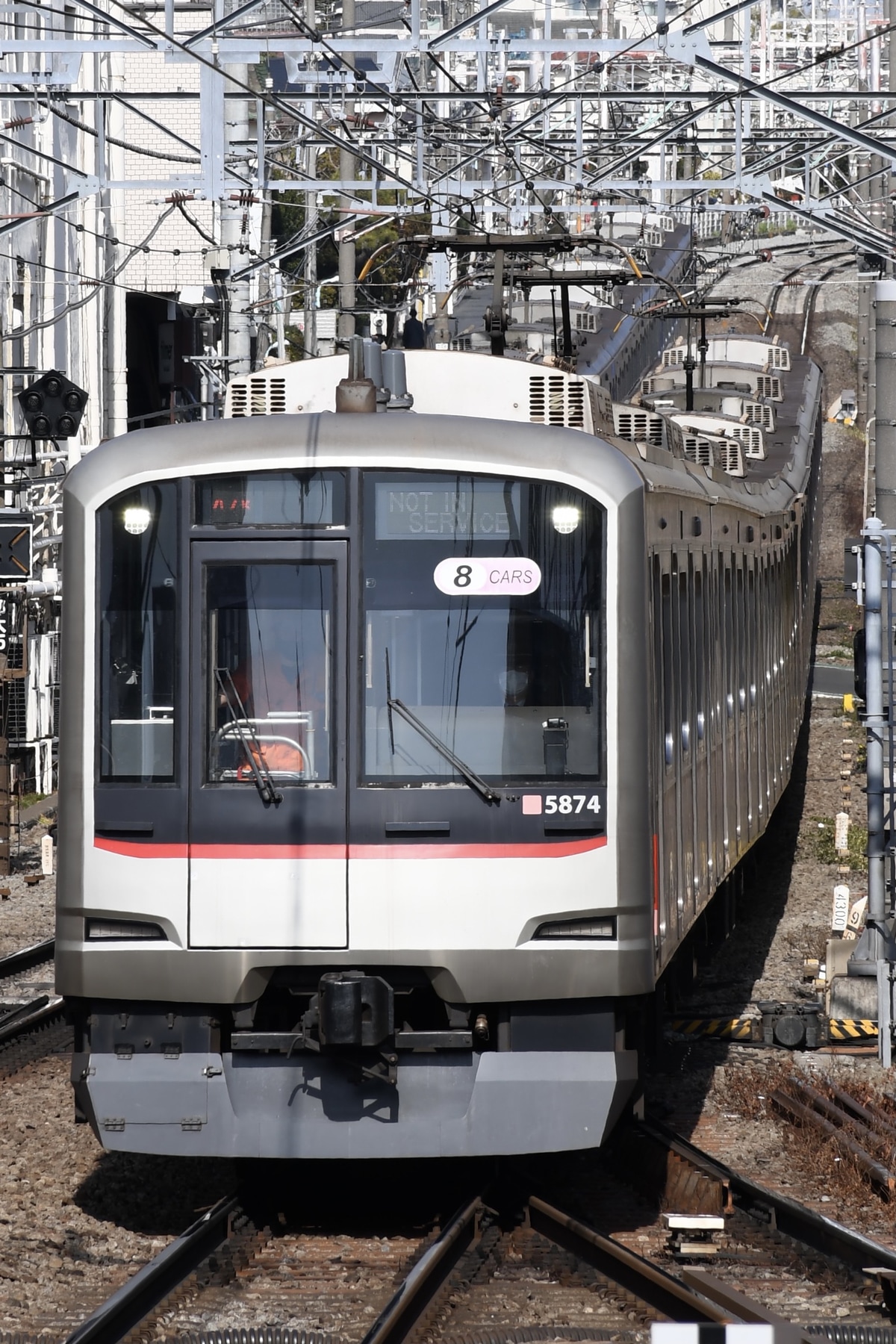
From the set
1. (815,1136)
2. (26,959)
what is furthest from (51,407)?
(815,1136)

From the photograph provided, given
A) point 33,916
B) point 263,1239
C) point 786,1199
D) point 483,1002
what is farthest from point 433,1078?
point 33,916

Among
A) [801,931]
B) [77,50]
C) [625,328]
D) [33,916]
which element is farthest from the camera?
[625,328]

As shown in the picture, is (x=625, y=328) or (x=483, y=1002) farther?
(x=625, y=328)

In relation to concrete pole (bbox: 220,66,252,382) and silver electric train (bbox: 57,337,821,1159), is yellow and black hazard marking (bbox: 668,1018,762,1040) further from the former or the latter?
concrete pole (bbox: 220,66,252,382)

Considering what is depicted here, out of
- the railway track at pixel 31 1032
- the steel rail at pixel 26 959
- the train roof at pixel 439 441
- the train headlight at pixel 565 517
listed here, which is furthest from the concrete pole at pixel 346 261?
the train headlight at pixel 565 517

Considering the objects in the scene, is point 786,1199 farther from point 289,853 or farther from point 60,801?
point 60,801

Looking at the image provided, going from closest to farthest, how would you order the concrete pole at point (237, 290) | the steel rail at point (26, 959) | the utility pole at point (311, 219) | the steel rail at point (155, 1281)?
1. the steel rail at point (155, 1281)
2. the steel rail at point (26, 959)
3. the concrete pole at point (237, 290)
4. the utility pole at point (311, 219)

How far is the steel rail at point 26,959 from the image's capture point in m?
13.1

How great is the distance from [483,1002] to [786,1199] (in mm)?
1282

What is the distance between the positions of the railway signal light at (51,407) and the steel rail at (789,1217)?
1054cm

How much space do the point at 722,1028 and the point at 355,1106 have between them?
412cm

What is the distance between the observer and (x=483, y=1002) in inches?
260

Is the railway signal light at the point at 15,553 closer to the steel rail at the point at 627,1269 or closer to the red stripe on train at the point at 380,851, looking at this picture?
the red stripe on train at the point at 380,851

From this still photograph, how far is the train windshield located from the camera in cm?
667
